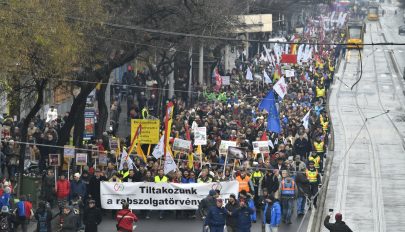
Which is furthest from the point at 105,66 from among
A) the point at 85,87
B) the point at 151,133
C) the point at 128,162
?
the point at 128,162

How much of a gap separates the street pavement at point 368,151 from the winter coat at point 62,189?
6574 millimetres

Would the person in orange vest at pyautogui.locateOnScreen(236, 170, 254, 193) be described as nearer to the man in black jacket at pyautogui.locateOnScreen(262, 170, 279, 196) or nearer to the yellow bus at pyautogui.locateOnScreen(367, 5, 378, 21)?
the man in black jacket at pyautogui.locateOnScreen(262, 170, 279, 196)

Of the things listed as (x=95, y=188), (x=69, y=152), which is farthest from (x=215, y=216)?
(x=69, y=152)

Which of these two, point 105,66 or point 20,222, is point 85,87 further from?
point 20,222

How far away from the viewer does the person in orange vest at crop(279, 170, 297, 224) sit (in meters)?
27.5

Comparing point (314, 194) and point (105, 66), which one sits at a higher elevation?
point (105, 66)

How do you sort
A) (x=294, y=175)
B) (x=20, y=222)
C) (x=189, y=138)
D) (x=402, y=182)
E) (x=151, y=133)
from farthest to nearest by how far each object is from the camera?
(x=402, y=182) < (x=189, y=138) < (x=151, y=133) < (x=294, y=175) < (x=20, y=222)

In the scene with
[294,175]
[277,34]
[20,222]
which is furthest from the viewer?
[277,34]

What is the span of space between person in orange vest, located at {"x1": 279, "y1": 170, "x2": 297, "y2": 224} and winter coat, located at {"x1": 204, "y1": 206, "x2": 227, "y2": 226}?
4176 millimetres

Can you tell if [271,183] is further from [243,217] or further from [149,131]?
[243,217]

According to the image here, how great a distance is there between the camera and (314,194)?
30.1 metres

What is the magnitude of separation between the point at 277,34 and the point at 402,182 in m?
67.1

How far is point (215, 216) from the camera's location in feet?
77.3

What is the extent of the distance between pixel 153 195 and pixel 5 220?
13.5ft
